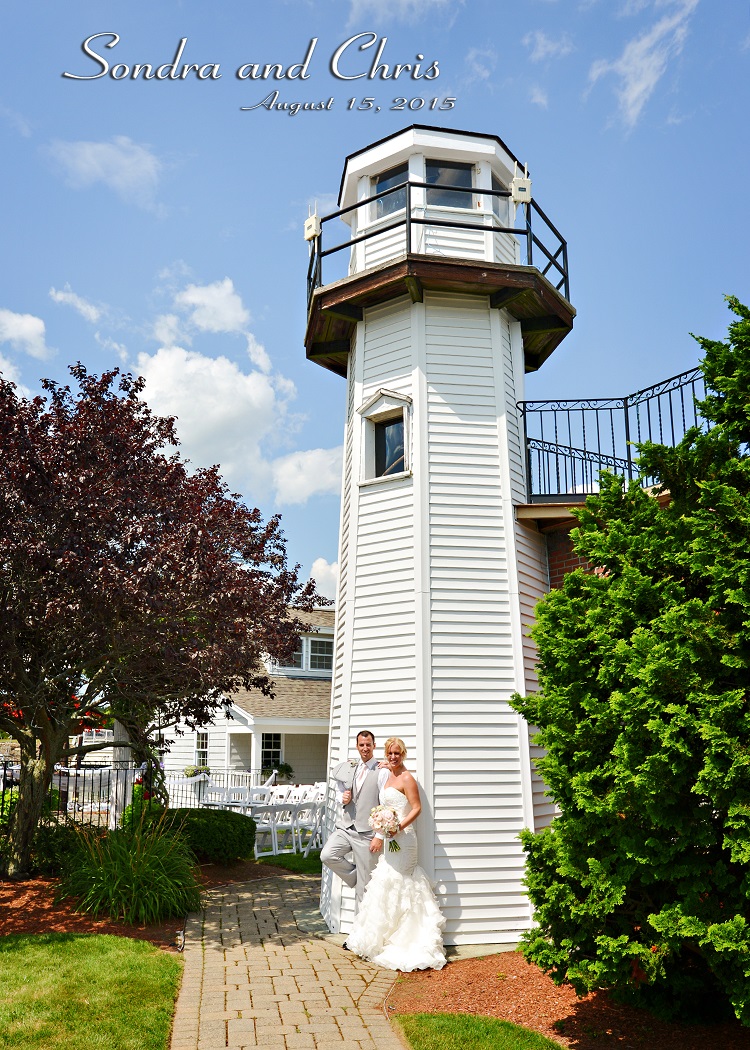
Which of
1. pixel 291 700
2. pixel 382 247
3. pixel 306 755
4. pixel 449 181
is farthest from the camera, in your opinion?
pixel 306 755

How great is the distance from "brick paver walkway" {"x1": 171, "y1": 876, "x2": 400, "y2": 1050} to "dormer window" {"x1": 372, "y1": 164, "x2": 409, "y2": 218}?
29.4 feet

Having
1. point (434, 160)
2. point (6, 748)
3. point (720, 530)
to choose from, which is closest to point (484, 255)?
point (434, 160)

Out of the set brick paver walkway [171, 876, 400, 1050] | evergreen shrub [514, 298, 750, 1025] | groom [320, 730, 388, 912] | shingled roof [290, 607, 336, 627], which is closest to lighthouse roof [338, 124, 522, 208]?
evergreen shrub [514, 298, 750, 1025]

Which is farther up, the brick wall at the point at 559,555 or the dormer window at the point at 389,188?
the dormer window at the point at 389,188

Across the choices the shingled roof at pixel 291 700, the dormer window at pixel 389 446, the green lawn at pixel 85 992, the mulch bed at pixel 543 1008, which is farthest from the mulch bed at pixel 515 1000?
the shingled roof at pixel 291 700

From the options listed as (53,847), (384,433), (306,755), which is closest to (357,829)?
(384,433)

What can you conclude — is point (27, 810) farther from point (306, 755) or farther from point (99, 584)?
point (306, 755)

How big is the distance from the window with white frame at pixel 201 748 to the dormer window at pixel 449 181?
62.9 feet

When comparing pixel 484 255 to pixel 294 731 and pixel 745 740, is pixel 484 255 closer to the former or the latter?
pixel 745 740

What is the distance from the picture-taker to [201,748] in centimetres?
2539

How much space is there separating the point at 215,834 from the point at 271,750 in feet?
37.0

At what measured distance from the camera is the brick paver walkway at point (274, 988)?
563 centimetres

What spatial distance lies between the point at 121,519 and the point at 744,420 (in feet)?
22.4

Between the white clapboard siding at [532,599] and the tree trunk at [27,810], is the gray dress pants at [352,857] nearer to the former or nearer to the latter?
the white clapboard siding at [532,599]
